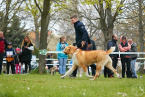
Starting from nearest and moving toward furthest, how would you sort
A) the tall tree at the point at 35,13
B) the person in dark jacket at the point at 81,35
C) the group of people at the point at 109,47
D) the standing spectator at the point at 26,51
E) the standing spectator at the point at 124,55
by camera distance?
the person in dark jacket at the point at 81,35 < the group of people at the point at 109,47 < the standing spectator at the point at 124,55 < the standing spectator at the point at 26,51 < the tall tree at the point at 35,13

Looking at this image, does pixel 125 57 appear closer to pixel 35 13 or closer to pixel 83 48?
pixel 83 48

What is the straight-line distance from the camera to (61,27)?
129 feet

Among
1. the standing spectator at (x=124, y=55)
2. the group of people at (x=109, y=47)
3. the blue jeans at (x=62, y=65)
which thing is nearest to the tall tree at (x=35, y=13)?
the group of people at (x=109, y=47)

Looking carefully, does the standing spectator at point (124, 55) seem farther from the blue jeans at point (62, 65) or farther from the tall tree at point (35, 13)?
the tall tree at point (35, 13)

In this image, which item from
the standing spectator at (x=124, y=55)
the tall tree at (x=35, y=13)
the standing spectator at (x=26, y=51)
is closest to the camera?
the standing spectator at (x=124, y=55)

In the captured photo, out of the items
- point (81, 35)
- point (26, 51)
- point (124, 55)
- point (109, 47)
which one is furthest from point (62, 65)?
point (81, 35)

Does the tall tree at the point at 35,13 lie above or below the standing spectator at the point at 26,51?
above

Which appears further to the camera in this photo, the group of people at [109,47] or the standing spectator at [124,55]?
the standing spectator at [124,55]

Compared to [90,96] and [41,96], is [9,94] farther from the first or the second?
[90,96]

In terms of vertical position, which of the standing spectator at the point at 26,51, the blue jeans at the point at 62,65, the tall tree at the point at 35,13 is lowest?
the blue jeans at the point at 62,65

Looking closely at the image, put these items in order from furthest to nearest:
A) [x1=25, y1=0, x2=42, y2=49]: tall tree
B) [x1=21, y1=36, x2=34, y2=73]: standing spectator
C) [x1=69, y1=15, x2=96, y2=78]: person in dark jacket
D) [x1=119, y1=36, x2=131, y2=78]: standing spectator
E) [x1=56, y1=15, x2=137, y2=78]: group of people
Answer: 1. [x1=25, y1=0, x2=42, y2=49]: tall tree
2. [x1=21, y1=36, x2=34, y2=73]: standing spectator
3. [x1=119, y1=36, x2=131, y2=78]: standing spectator
4. [x1=56, y1=15, x2=137, y2=78]: group of people
5. [x1=69, y1=15, x2=96, y2=78]: person in dark jacket

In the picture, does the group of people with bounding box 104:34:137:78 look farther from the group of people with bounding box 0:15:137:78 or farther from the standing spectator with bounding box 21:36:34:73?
the standing spectator with bounding box 21:36:34:73

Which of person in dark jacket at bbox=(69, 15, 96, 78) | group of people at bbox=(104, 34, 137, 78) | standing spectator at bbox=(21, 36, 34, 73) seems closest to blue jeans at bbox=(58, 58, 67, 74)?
standing spectator at bbox=(21, 36, 34, 73)

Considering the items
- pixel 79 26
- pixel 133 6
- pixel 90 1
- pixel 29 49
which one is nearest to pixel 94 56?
pixel 79 26
